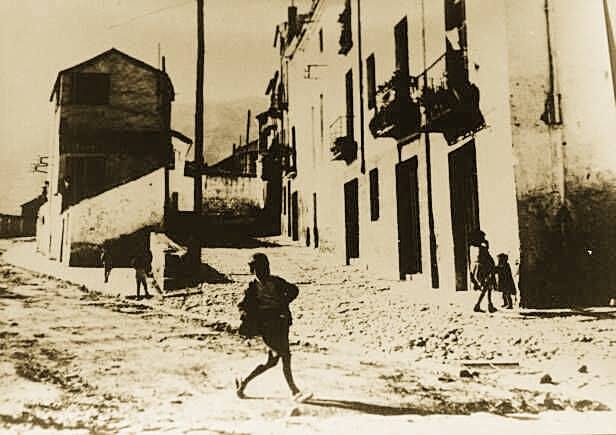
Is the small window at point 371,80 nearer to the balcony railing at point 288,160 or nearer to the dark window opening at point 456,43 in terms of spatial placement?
the balcony railing at point 288,160

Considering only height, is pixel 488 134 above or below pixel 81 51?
below

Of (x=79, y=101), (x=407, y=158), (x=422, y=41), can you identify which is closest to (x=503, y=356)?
(x=407, y=158)

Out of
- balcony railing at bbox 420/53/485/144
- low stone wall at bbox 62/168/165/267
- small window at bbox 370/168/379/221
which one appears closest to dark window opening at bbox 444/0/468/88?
balcony railing at bbox 420/53/485/144

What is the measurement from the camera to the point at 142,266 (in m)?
6.49

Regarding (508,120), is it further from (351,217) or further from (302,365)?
(302,365)

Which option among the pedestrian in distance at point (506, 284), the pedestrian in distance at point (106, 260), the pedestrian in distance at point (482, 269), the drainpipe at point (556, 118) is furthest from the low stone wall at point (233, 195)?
the drainpipe at point (556, 118)

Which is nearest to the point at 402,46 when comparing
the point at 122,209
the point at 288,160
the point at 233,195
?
the point at 288,160

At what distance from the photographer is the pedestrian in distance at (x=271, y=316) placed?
14.4ft

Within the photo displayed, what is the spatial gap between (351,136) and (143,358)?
633cm

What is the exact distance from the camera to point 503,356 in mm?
5160

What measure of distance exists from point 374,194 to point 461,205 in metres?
2.18

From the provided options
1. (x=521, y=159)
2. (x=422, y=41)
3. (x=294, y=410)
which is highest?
(x=422, y=41)

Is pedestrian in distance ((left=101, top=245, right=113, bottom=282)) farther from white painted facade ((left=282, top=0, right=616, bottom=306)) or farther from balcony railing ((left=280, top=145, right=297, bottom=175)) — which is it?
balcony railing ((left=280, top=145, right=297, bottom=175))

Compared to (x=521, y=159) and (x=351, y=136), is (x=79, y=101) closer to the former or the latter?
(x=351, y=136)
